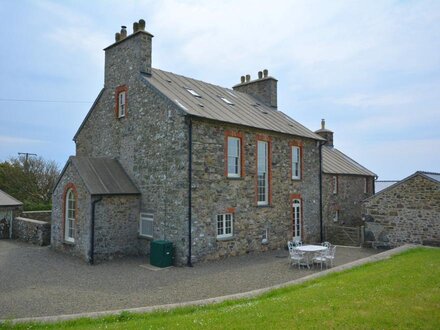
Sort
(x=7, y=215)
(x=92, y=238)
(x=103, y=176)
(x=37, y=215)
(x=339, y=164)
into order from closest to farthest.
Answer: (x=92, y=238), (x=103, y=176), (x=7, y=215), (x=37, y=215), (x=339, y=164)

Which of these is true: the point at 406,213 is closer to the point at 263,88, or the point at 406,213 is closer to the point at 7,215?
the point at 263,88

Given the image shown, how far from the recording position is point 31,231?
772 inches

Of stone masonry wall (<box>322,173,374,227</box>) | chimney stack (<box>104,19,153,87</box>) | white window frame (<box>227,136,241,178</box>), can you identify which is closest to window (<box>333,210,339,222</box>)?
stone masonry wall (<box>322,173,374,227</box>)

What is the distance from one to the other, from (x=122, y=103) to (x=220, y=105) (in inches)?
191

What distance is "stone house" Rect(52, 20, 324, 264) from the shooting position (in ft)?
48.3

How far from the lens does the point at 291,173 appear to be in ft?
65.0

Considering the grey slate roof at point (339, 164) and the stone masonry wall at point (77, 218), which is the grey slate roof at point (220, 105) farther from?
the stone masonry wall at point (77, 218)

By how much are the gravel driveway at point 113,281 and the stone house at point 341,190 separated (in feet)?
25.4

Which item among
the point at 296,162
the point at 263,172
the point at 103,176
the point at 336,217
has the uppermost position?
the point at 296,162

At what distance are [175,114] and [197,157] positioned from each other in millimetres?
1983

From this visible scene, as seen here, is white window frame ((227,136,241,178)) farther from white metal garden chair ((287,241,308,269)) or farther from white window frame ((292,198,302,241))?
white window frame ((292,198,302,241))

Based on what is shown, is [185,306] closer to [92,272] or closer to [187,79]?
[92,272]

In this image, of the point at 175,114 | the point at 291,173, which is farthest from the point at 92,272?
the point at 291,173

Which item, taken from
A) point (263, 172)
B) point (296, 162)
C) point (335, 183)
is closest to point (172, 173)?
point (263, 172)
